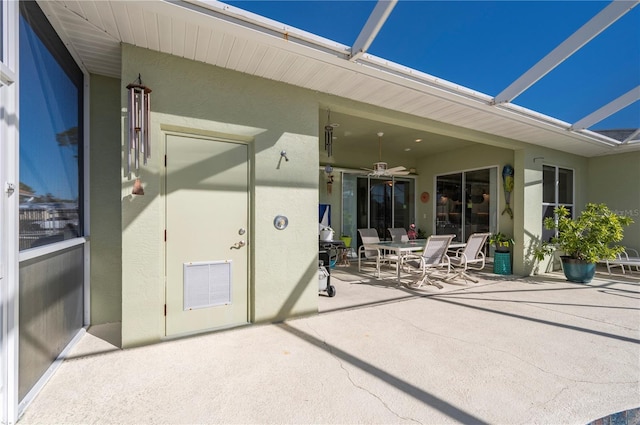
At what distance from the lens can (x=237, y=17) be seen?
2.48m

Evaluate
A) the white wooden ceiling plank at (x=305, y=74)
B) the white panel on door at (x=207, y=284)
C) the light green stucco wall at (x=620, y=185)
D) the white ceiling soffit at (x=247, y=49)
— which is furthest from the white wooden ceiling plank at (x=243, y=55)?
the light green stucco wall at (x=620, y=185)

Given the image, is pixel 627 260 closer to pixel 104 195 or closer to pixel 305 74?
pixel 305 74

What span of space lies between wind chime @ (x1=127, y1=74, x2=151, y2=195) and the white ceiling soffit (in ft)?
1.47

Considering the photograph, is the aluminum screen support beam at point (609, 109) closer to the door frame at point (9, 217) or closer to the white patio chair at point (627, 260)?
the white patio chair at point (627, 260)

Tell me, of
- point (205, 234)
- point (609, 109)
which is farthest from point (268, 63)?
point (609, 109)

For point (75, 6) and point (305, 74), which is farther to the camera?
point (305, 74)

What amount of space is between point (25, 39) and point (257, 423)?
2.94m

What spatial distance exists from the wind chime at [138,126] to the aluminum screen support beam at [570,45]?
4.25 meters

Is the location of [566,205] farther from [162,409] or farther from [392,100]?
[162,409]

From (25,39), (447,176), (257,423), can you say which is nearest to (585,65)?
(447,176)

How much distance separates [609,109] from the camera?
466 cm

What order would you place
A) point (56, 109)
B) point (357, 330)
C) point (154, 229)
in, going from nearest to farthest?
point (56, 109) → point (154, 229) → point (357, 330)

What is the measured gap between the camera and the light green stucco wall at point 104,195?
3.24 m

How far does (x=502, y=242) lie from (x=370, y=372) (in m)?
5.43
